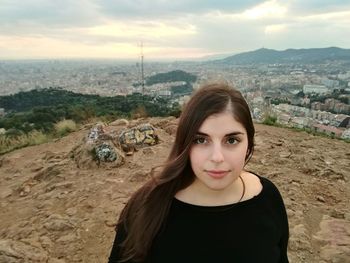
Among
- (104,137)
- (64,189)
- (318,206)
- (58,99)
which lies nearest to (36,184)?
(64,189)

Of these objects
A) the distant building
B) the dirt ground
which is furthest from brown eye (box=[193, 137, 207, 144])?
the distant building

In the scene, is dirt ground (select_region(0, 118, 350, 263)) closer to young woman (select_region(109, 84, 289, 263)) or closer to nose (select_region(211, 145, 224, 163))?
young woman (select_region(109, 84, 289, 263))

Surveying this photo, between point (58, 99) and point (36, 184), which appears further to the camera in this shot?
point (58, 99)

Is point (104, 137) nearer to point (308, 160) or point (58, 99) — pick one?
point (308, 160)

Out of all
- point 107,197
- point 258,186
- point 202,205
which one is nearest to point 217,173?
point 202,205

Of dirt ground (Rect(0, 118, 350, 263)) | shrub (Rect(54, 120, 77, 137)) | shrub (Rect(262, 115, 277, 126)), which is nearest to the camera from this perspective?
dirt ground (Rect(0, 118, 350, 263))

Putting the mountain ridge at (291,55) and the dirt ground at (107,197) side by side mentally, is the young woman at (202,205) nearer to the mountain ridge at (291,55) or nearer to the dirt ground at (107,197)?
the dirt ground at (107,197)

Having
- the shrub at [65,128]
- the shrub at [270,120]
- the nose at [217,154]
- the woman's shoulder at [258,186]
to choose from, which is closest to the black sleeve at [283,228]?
the woman's shoulder at [258,186]
